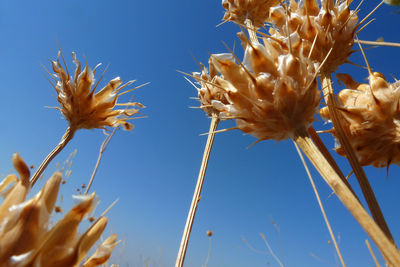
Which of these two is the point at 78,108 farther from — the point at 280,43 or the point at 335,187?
the point at 335,187

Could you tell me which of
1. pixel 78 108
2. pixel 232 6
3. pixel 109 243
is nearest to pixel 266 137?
pixel 109 243

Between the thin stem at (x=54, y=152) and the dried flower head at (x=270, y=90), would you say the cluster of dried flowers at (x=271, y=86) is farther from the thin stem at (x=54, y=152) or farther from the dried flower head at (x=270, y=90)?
the thin stem at (x=54, y=152)

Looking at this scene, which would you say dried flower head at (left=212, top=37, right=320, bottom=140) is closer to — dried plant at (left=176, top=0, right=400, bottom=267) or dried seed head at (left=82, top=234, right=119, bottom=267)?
dried plant at (left=176, top=0, right=400, bottom=267)

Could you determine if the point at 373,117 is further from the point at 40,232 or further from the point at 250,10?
the point at 250,10

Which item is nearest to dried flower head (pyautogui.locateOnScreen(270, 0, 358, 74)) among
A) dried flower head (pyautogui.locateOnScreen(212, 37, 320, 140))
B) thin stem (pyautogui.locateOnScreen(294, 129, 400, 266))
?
dried flower head (pyautogui.locateOnScreen(212, 37, 320, 140))

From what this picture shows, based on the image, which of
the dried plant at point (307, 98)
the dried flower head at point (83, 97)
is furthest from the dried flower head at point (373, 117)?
the dried flower head at point (83, 97)

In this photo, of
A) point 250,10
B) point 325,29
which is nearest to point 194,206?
point 325,29
